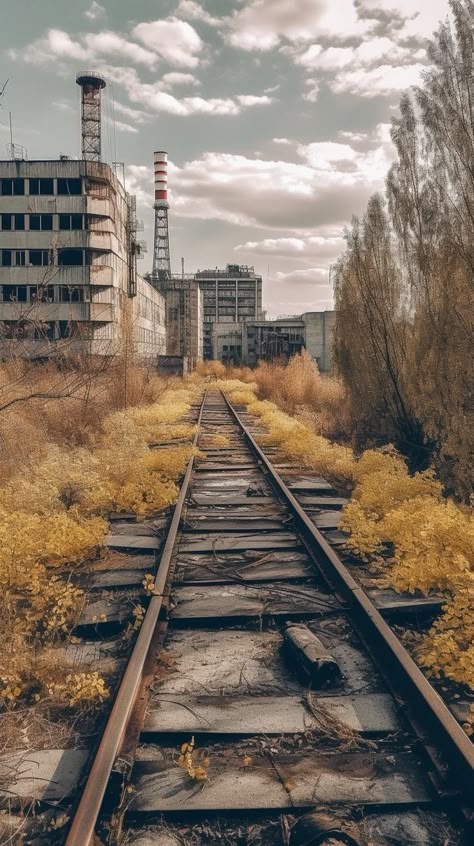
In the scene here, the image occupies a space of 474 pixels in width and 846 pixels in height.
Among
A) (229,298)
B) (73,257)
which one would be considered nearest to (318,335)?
(73,257)

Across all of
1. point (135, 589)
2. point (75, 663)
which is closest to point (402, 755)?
point (75, 663)

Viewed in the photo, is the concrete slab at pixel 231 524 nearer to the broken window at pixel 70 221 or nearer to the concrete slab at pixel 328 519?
the concrete slab at pixel 328 519

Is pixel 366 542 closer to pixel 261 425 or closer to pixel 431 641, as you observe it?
pixel 431 641

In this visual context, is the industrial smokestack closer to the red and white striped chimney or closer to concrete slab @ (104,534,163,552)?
the red and white striped chimney

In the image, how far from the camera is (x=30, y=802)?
8.30 ft

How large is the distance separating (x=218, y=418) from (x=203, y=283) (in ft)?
370

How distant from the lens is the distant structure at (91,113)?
140ft

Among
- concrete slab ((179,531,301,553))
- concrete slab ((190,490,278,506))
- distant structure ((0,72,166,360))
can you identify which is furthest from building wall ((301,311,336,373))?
concrete slab ((179,531,301,553))

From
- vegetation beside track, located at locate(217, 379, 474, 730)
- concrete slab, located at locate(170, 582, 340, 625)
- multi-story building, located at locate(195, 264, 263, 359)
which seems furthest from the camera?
multi-story building, located at locate(195, 264, 263, 359)

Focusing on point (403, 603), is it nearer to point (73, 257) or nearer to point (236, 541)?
point (236, 541)

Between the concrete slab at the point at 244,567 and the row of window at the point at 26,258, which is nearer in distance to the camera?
the concrete slab at the point at 244,567

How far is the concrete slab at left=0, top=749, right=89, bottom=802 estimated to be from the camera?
103 inches

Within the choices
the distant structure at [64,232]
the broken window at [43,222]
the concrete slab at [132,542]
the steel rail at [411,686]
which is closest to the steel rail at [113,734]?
the concrete slab at [132,542]

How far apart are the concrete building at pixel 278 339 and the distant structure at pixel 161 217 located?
12940 millimetres
